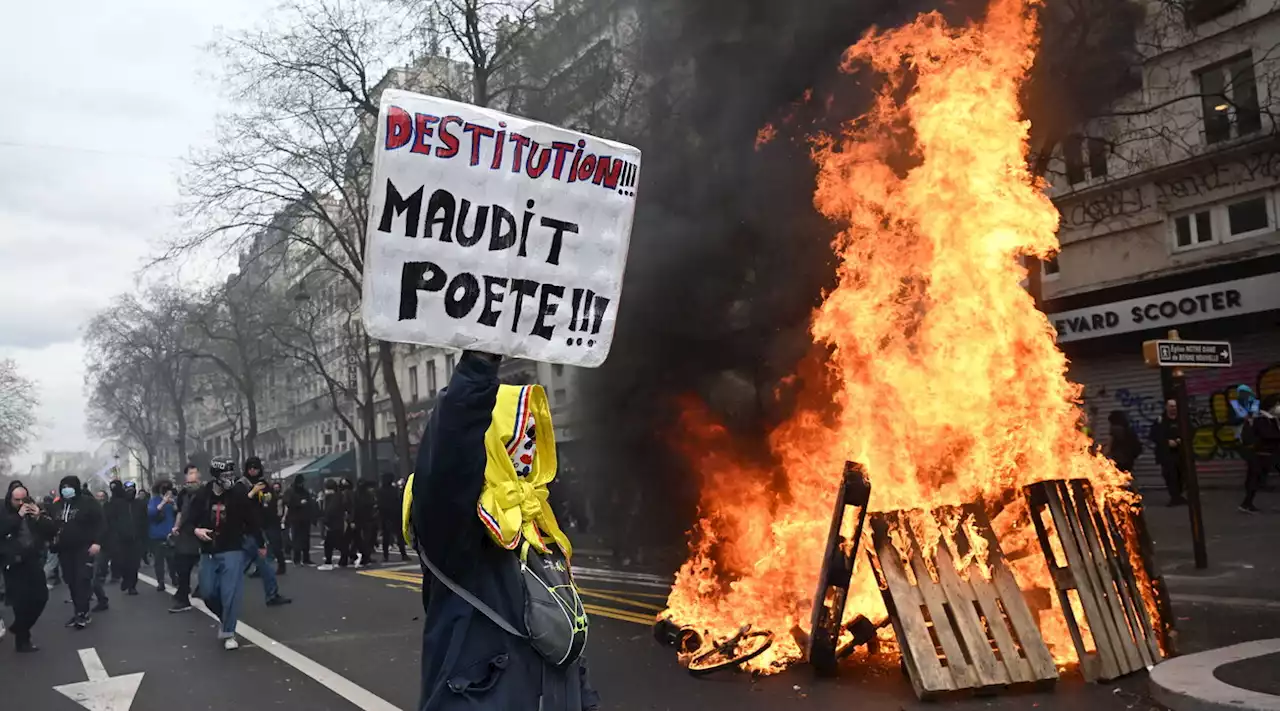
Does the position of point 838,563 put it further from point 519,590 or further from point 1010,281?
point 519,590

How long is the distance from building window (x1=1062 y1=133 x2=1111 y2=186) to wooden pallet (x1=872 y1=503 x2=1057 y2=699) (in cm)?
837

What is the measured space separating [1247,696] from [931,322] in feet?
9.96

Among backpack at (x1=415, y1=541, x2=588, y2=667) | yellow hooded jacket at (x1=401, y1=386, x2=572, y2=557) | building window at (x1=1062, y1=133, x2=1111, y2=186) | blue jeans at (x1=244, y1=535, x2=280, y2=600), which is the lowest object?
blue jeans at (x1=244, y1=535, x2=280, y2=600)

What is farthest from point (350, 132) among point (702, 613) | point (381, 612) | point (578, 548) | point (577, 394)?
point (702, 613)

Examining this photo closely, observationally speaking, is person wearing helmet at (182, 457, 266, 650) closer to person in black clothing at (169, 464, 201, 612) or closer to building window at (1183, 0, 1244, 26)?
person in black clothing at (169, 464, 201, 612)

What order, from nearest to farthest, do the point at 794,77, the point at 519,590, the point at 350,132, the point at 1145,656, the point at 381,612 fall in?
the point at 519,590 < the point at 1145,656 < the point at 794,77 < the point at 381,612 < the point at 350,132

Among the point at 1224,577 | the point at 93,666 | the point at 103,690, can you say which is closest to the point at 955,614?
the point at 1224,577

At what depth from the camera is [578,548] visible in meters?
17.4

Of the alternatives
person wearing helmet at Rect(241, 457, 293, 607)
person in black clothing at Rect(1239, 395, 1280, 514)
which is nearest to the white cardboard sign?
person wearing helmet at Rect(241, 457, 293, 607)

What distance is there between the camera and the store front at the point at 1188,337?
16.5 metres

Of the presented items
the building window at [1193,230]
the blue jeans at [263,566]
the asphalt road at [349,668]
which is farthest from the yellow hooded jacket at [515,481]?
the building window at [1193,230]

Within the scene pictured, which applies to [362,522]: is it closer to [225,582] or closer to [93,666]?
[225,582]

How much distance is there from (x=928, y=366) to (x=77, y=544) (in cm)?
939

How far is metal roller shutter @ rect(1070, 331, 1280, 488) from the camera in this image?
55.5 feet
